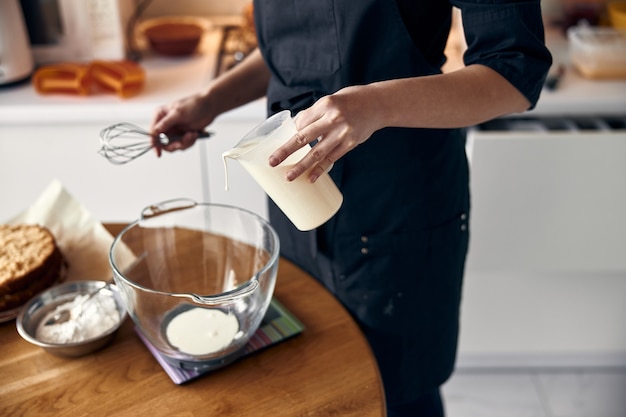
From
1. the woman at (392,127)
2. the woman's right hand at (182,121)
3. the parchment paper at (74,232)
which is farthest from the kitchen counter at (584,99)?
the parchment paper at (74,232)

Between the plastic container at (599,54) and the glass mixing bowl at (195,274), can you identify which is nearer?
the glass mixing bowl at (195,274)

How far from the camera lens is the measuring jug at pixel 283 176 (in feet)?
2.72

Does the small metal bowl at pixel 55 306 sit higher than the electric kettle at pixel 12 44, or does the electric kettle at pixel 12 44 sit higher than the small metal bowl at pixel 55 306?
the electric kettle at pixel 12 44

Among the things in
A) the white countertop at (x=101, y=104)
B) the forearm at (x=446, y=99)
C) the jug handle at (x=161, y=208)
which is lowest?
the white countertop at (x=101, y=104)

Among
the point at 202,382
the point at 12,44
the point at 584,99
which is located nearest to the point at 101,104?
the point at 12,44

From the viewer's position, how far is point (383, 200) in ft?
3.69

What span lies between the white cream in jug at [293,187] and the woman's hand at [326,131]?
0.11 ft

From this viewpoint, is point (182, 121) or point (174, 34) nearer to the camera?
point (182, 121)

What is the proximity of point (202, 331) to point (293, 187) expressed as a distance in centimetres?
24

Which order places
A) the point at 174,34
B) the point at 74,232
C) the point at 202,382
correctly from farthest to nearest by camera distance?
the point at 174,34
the point at 74,232
the point at 202,382

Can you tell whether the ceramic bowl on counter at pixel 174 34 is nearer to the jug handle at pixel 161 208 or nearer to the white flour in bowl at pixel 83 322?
the jug handle at pixel 161 208

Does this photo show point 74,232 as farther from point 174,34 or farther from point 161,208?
point 174,34

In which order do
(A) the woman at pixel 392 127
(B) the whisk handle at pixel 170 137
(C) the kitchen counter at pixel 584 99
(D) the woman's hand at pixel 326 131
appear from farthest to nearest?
(C) the kitchen counter at pixel 584 99 < (B) the whisk handle at pixel 170 137 < (A) the woman at pixel 392 127 < (D) the woman's hand at pixel 326 131

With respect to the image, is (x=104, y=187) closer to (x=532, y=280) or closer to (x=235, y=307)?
(x=235, y=307)
